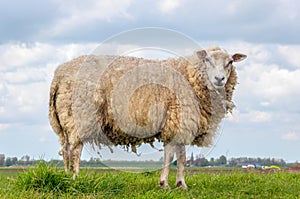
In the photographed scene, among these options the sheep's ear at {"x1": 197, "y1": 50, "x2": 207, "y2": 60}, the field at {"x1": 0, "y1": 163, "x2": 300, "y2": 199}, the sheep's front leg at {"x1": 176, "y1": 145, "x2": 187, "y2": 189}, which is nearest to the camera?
the field at {"x1": 0, "y1": 163, "x2": 300, "y2": 199}

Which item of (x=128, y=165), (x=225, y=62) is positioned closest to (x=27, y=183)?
(x=128, y=165)

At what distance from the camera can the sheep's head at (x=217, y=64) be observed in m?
9.30

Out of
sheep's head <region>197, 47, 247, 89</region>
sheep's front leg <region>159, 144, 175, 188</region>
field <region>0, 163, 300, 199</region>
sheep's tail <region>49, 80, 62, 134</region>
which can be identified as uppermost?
sheep's head <region>197, 47, 247, 89</region>

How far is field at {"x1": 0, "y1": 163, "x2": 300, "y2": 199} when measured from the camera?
830 centimetres

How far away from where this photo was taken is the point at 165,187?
9.43 m

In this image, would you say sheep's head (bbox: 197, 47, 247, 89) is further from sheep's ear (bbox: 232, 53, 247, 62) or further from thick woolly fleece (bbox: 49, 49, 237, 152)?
sheep's ear (bbox: 232, 53, 247, 62)

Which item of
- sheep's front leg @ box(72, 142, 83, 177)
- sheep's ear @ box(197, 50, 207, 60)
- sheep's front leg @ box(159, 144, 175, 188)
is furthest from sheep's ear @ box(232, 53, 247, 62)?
sheep's front leg @ box(72, 142, 83, 177)

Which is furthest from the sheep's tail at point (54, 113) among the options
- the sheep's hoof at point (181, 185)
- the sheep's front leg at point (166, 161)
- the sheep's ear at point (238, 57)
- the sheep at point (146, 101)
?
the sheep's ear at point (238, 57)

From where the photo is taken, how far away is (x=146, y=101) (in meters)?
9.39

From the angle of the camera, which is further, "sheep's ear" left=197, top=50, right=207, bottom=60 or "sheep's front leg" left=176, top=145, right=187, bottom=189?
"sheep's front leg" left=176, top=145, right=187, bottom=189

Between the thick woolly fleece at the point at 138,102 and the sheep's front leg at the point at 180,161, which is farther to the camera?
the sheep's front leg at the point at 180,161

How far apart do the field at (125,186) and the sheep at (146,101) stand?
1.96ft

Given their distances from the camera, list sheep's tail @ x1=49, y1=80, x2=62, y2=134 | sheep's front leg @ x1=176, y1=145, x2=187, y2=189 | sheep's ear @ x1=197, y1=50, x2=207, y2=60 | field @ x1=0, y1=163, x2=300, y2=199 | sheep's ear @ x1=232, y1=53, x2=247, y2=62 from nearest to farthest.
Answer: field @ x1=0, y1=163, x2=300, y2=199, sheep's ear @ x1=197, y1=50, x2=207, y2=60, sheep's front leg @ x1=176, y1=145, x2=187, y2=189, sheep's ear @ x1=232, y1=53, x2=247, y2=62, sheep's tail @ x1=49, y1=80, x2=62, y2=134

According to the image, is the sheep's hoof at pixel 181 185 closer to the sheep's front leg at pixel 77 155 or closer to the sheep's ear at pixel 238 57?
the sheep's front leg at pixel 77 155
